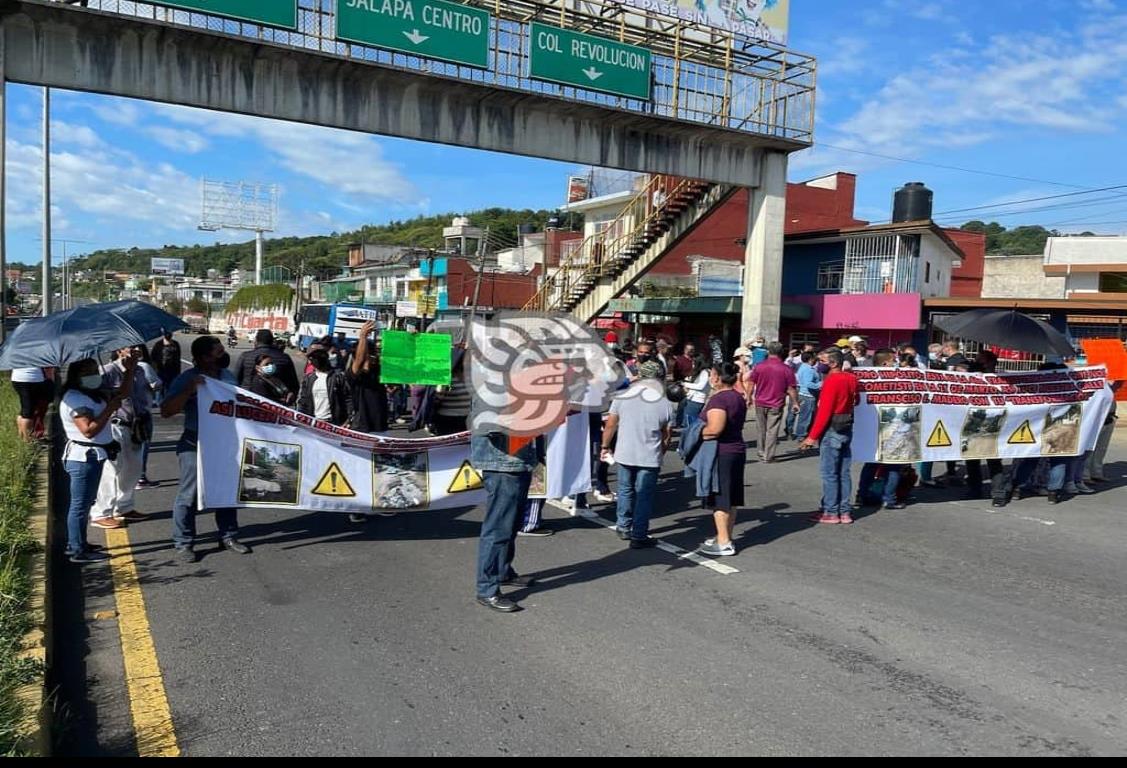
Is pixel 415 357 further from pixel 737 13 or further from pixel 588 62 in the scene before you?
pixel 737 13

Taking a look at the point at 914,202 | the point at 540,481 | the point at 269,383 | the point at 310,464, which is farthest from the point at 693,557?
the point at 914,202

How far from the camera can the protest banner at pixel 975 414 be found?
878cm

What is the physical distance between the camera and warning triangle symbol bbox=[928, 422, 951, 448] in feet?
30.1

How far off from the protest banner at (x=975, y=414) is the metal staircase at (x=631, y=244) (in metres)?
12.4

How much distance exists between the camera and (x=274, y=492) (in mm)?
6418

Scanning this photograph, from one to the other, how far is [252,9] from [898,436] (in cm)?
1265

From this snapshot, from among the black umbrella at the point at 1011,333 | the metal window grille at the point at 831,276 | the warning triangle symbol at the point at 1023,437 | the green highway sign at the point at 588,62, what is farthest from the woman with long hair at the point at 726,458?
the metal window grille at the point at 831,276

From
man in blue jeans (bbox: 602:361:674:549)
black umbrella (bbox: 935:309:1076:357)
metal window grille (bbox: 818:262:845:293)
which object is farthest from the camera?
metal window grille (bbox: 818:262:845:293)

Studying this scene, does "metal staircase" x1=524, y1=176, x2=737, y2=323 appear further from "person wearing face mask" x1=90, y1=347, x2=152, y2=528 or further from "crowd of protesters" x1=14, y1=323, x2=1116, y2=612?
"person wearing face mask" x1=90, y1=347, x2=152, y2=528

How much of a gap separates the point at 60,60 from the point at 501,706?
14.3 m

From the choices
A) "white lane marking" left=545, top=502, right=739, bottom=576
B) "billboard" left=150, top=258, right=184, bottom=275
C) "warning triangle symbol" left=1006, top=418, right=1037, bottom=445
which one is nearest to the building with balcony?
"warning triangle symbol" left=1006, top=418, right=1037, bottom=445

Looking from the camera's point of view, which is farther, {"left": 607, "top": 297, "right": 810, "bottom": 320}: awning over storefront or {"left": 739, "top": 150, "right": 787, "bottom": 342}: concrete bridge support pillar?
{"left": 607, "top": 297, "right": 810, "bottom": 320}: awning over storefront

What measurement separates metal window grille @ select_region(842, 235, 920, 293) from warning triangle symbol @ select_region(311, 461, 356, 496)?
63.7 feet

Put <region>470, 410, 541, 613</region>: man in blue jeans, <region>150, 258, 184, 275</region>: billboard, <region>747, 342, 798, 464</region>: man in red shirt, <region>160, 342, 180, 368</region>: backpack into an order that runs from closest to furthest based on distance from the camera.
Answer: <region>470, 410, 541, 613</region>: man in blue jeans, <region>160, 342, 180, 368</region>: backpack, <region>747, 342, 798, 464</region>: man in red shirt, <region>150, 258, 184, 275</region>: billboard
